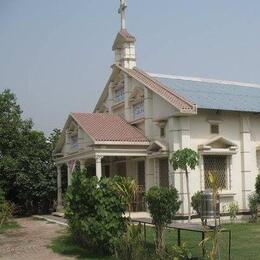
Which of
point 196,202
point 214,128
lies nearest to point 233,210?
point 196,202

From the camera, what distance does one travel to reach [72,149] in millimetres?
26672

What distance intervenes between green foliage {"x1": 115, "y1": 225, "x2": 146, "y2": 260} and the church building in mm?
8528

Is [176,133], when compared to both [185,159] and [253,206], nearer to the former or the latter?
[185,159]

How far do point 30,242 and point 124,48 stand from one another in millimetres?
13519

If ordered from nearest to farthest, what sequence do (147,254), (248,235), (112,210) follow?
(147,254) < (112,210) < (248,235)

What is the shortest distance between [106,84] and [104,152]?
7.05 metres

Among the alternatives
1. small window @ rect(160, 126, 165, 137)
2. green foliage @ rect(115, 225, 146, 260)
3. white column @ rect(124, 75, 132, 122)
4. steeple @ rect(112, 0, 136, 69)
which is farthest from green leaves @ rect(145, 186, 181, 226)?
steeple @ rect(112, 0, 136, 69)

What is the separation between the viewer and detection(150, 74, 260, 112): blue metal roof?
74.2ft

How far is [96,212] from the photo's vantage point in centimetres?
1430

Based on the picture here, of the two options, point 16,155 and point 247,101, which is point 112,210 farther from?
point 16,155

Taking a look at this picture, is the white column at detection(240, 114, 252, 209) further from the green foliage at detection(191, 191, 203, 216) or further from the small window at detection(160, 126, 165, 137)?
the green foliage at detection(191, 191, 203, 216)

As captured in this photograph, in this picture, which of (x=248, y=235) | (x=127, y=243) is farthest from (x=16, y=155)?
(x=127, y=243)

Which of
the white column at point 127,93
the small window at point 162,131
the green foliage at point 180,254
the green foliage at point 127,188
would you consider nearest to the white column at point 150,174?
the small window at point 162,131

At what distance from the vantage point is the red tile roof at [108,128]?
2280 centimetres
